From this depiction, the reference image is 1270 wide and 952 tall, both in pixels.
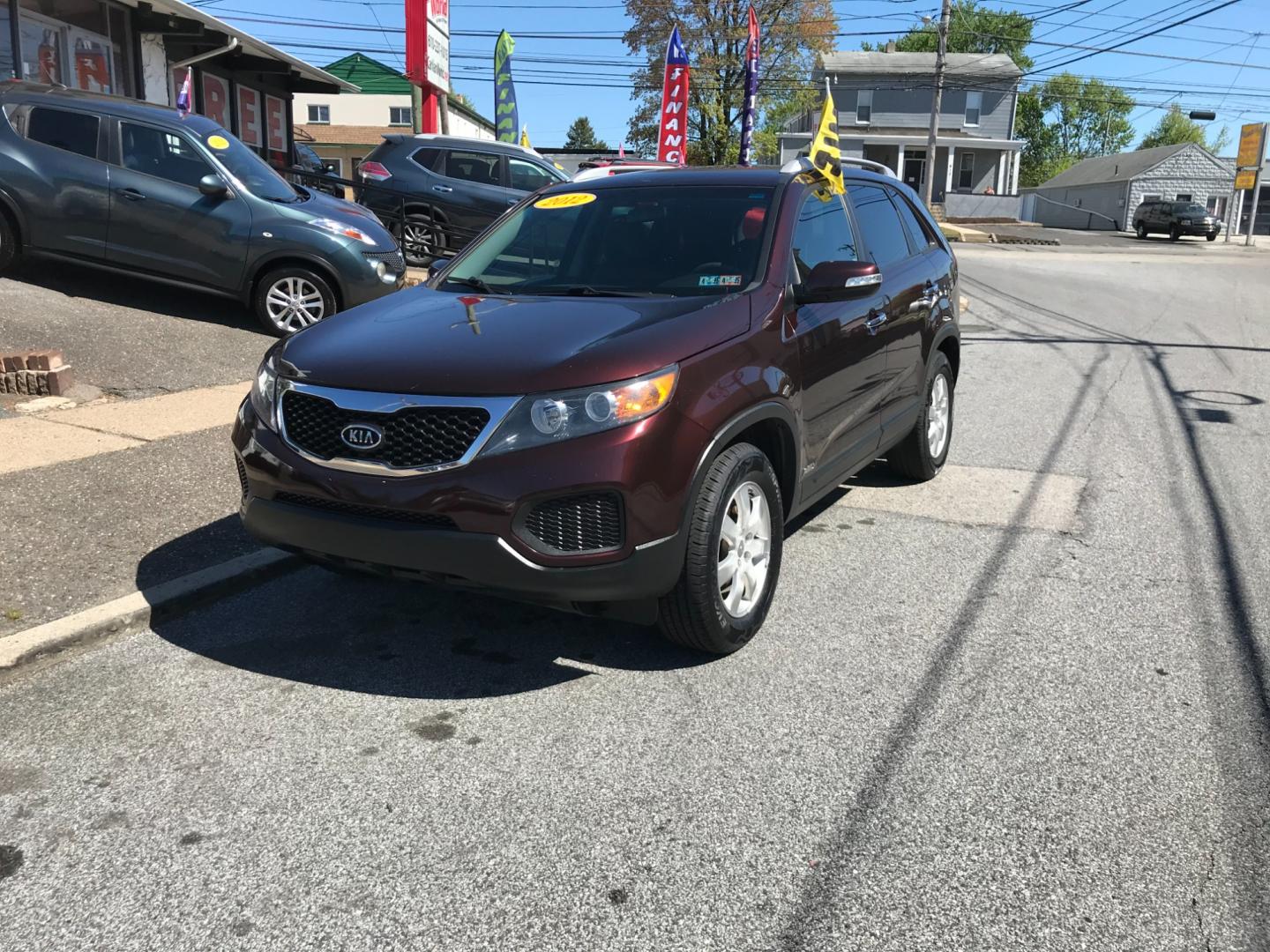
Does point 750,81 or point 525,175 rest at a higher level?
point 750,81

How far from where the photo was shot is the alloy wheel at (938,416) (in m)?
6.39

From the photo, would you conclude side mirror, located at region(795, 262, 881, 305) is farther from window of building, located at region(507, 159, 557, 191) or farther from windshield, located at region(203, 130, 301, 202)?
window of building, located at region(507, 159, 557, 191)

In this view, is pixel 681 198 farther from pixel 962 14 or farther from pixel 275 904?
pixel 962 14

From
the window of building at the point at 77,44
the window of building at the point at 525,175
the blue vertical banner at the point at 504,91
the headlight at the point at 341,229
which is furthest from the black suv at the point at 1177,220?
the headlight at the point at 341,229

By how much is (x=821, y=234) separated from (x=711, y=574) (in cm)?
198

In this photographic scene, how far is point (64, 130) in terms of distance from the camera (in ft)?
31.2

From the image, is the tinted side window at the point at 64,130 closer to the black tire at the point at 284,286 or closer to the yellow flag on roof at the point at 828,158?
the black tire at the point at 284,286

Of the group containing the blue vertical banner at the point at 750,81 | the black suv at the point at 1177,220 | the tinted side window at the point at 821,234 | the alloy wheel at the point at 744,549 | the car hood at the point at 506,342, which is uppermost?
the blue vertical banner at the point at 750,81

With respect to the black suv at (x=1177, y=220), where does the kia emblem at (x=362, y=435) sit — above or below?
below

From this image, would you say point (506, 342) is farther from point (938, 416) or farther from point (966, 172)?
point (966, 172)

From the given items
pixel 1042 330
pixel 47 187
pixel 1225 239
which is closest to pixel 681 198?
pixel 47 187

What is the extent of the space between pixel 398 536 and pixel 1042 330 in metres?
13.2

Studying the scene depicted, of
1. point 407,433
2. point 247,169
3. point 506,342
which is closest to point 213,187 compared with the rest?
point 247,169

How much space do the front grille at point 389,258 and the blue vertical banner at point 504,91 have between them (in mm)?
11034
